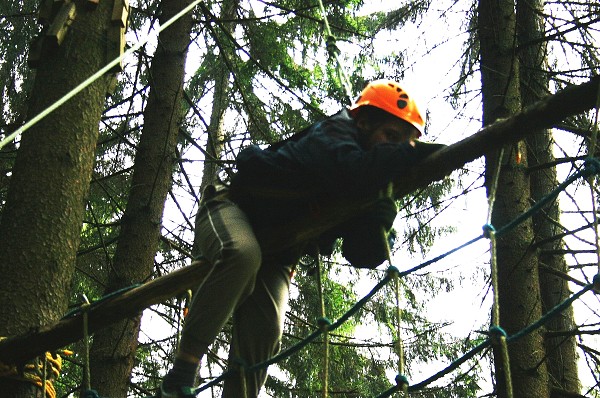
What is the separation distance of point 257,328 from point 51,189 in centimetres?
108

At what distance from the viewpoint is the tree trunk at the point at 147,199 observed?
470 centimetres

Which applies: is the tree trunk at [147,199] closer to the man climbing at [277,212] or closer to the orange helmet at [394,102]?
the man climbing at [277,212]

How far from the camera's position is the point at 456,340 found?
869 cm

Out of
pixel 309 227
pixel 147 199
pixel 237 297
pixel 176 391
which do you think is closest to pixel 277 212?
pixel 309 227

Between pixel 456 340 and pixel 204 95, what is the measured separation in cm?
650

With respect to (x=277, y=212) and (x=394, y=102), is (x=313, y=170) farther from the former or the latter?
(x=394, y=102)

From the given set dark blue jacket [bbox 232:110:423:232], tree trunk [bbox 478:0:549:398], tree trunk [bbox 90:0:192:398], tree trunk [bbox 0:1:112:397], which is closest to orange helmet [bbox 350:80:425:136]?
dark blue jacket [bbox 232:110:423:232]

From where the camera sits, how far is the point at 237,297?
2744 millimetres

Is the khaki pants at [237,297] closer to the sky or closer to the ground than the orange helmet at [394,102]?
closer to the ground

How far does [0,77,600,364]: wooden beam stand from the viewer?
2.34 meters

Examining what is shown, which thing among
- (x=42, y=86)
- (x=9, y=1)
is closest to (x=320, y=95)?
(x=9, y=1)

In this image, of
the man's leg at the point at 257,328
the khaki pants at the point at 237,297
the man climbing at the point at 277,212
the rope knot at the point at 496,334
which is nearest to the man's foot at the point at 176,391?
the man climbing at the point at 277,212

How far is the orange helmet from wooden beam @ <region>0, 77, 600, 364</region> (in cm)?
44

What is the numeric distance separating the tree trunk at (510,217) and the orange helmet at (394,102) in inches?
45.9
